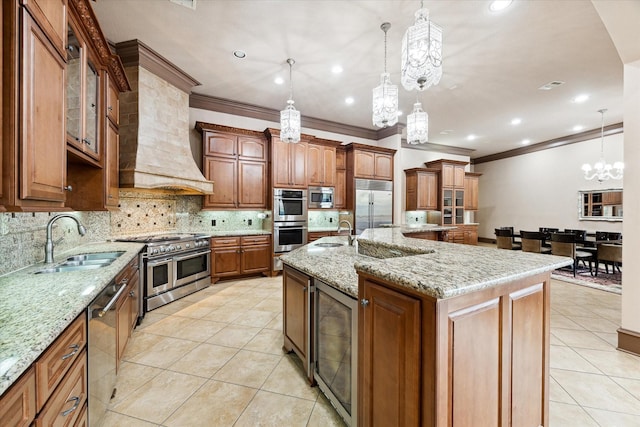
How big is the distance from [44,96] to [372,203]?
208 inches

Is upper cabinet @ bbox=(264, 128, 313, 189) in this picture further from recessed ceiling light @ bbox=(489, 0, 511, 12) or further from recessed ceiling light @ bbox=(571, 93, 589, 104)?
recessed ceiling light @ bbox=(571, 93, 589, 104)

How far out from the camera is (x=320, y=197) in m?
5.42

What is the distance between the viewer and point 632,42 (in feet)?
7.13

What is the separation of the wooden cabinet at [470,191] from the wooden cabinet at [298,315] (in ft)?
24.5

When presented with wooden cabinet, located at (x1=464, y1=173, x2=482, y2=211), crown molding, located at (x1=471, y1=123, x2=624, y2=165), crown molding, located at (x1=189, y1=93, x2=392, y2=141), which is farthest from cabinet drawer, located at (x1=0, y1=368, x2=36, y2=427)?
crown molding, located at (x1=471, y1=123, x2=624, y2=165)

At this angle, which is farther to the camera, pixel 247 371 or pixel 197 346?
pixel 197 346

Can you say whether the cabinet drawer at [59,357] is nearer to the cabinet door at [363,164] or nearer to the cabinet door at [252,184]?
the cabinet door at [252,184]

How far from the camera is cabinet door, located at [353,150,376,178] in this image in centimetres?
571

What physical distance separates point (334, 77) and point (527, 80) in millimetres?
3054

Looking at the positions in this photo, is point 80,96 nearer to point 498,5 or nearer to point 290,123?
point 290,123

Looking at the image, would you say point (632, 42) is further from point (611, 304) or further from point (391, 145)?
point (391, 145)

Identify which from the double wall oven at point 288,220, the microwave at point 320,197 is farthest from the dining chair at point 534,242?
the double wall oven at point 288,220

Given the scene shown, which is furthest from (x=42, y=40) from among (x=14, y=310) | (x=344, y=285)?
(x=344, y=285)

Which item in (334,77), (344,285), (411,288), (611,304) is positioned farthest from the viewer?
(334,77)
